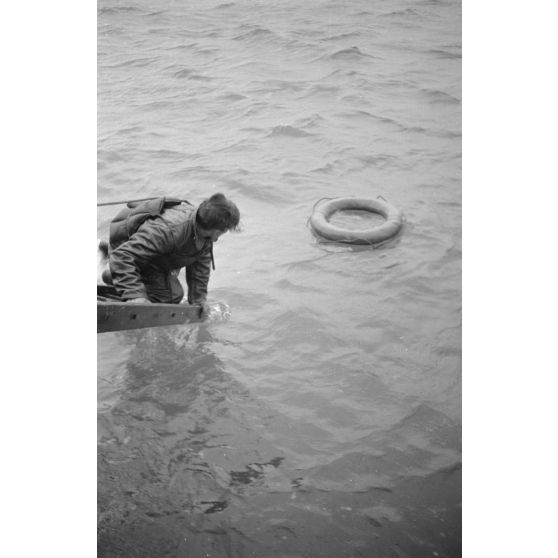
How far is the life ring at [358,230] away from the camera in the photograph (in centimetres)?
442

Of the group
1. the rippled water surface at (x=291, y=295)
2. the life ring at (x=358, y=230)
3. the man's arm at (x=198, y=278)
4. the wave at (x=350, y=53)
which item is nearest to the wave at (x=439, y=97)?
the rippled water surface at (x=291, y=295)

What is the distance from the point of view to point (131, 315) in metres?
2.49

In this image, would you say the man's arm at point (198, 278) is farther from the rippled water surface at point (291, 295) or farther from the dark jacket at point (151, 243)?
the rippled water surface at point (291, 295)

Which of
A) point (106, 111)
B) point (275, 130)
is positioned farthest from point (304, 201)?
point (106, 111)

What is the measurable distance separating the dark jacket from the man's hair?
0.09 m

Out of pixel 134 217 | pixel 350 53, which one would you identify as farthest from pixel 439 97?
pixel 134 217

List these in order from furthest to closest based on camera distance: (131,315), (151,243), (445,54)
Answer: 1. (445,54)
2. (151,243)
3. (131,315)

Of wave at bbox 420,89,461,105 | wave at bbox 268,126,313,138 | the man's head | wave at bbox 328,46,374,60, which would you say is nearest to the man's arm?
the man's head

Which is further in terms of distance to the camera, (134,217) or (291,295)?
(291,295)

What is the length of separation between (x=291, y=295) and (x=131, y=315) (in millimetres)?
1702

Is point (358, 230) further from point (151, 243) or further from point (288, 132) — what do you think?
point (151, 243)

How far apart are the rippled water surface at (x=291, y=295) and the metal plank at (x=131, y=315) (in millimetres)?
533

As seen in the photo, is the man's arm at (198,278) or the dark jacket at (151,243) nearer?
the dark jacket at (151,243)
